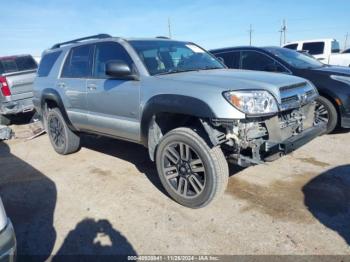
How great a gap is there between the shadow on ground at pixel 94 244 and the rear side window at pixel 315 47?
506 inches

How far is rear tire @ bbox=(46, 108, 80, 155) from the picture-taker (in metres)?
5.54

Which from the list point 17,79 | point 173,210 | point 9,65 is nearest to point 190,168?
point 173,210

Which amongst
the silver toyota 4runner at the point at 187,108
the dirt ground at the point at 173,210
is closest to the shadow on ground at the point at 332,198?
the dirt ground at the point at 173,210

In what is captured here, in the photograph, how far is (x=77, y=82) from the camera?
484 cm

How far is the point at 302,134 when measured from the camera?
3523 millimetres

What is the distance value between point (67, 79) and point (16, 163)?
1869mm

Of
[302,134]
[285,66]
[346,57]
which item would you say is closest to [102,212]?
[302,134]

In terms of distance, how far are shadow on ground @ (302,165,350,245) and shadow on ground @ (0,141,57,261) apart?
105 inches

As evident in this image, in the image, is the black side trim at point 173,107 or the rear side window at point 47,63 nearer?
the black side trim at point 173,107

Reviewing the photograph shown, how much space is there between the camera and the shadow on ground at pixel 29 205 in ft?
9.92

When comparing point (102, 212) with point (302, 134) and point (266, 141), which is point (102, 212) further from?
point (302, 134)

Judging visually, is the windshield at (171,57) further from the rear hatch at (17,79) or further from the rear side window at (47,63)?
the rear hatch at (17,79)

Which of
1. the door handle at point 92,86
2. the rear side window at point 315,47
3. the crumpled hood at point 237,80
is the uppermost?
the crumpled hood at point 237,80

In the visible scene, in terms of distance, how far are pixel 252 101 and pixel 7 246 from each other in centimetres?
233
